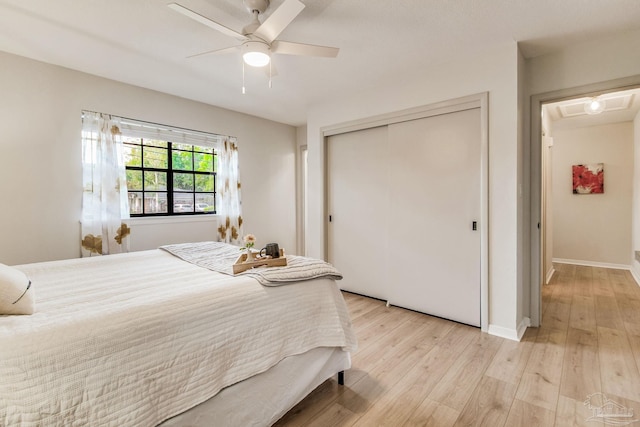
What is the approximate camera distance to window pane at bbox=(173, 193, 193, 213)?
12.4 feet

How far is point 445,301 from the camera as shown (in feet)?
9.61

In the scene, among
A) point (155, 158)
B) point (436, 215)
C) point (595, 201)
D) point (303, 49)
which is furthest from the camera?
point (595, 201)

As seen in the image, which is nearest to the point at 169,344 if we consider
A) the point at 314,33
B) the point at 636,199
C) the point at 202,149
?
the point at 314,33

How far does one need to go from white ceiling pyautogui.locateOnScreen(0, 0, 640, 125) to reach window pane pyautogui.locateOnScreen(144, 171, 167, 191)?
1.03 m

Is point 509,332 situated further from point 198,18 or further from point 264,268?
point 198,18

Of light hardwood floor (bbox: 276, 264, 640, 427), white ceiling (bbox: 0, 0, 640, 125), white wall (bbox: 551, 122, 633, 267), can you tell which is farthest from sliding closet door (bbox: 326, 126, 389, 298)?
white wall (bbox: 551, 122, 633, 267)

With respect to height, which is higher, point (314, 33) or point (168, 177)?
point (314, 33)

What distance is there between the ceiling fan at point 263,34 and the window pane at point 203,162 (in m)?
2.24

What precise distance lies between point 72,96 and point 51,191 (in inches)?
37.5

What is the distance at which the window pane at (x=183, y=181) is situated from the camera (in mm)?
Answer: 3780

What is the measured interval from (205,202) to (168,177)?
0.58 m

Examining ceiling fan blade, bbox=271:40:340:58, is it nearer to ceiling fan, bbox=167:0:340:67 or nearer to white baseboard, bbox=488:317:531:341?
ceiling fan, bbox=167:0:340:67

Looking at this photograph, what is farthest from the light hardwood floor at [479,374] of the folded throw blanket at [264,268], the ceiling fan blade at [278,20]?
the ceiling fan blade at [278,20]

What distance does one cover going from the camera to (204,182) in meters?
4.06
